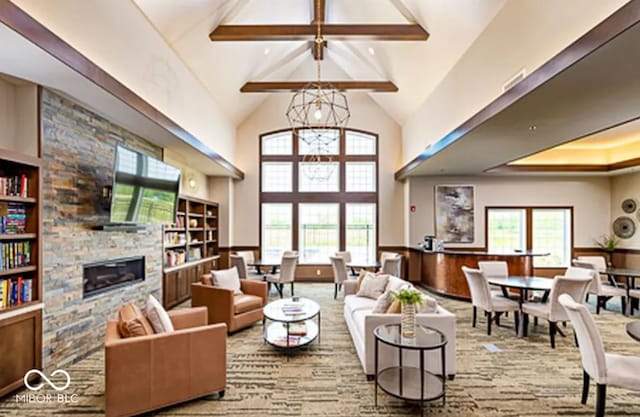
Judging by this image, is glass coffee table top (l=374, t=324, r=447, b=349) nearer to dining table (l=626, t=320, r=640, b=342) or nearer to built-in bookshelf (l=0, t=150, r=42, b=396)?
dining table (l=626, t=320, r=640, b=342)

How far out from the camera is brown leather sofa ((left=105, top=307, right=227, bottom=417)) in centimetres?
262

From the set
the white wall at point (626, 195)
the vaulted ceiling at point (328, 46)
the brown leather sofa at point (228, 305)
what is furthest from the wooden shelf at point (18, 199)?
the white wall at point (626, 195)

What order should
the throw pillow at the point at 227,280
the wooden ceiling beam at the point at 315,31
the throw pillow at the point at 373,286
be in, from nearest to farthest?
the throw pillow at the point at 373,286 < the throw pillow at the point at 227,280 < the wooden ceiling beam at the point at 315,31

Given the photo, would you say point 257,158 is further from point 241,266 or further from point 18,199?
point 18,199

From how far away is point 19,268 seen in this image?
10.3 feet

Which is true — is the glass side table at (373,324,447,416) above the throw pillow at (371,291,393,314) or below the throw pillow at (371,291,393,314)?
below

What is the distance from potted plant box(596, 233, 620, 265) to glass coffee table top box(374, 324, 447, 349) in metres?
7.84

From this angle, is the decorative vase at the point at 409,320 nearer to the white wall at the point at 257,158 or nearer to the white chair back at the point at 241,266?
the white chair back at the point at 241,266

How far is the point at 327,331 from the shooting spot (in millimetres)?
4969

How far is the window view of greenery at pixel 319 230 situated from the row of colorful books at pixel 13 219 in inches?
259

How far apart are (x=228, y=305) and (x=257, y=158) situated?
542 cm

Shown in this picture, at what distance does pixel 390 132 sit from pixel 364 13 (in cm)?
389

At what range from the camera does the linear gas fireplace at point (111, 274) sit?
4102mm

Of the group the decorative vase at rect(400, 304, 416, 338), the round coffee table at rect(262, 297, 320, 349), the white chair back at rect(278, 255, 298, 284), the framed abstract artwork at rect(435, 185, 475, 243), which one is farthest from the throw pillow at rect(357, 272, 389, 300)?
the framed abstract artwork at rect(435, 185, 475, 243)
